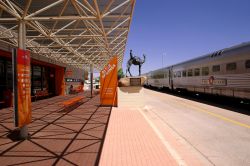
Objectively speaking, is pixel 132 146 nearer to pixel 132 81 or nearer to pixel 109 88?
pixel 132 81

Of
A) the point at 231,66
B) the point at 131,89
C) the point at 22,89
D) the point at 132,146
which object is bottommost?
the point at 132,146

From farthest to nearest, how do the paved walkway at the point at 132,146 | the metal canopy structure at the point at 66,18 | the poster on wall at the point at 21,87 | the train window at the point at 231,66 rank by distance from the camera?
the train window at the point at 231,66 < the metal canopy structure at the point at 66,18 < the poster on wall at the point at 21,87 < the paved walkway at the point at 132,146

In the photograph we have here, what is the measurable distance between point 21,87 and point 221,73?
496 inches

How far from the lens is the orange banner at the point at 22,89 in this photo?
6.70m

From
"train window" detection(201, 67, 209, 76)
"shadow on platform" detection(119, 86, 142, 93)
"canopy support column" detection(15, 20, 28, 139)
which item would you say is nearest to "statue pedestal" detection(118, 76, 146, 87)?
"shadow on platform" detection(119, 86, 142, 93)

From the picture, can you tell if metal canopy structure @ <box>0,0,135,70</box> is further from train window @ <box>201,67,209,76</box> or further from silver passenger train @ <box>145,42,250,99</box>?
train window @ <box>201,67,209,76</box>

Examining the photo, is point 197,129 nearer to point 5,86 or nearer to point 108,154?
point 108,154

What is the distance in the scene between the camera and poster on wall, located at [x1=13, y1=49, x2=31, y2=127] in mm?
6605

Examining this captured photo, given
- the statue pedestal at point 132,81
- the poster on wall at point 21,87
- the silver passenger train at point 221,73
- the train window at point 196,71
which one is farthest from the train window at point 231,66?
the poster on wall at point 21,87

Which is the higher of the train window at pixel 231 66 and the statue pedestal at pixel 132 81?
the train window at pixel 231 66

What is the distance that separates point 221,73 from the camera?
15094 millimetres

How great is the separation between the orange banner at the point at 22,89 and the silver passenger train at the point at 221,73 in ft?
35.2

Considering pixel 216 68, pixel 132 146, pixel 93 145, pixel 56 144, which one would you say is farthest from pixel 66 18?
pixel 216 68

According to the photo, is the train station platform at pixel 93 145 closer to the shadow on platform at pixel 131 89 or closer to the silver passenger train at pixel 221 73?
the shadow on platform at pixel 131 89
